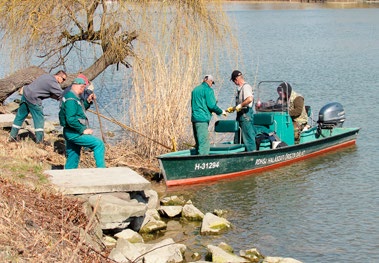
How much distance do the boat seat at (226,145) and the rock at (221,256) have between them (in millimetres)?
4898

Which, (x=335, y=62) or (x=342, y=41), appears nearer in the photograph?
(x=335, y=62)

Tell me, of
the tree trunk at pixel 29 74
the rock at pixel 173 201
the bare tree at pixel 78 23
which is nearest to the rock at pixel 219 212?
the rock at pixel 173 201

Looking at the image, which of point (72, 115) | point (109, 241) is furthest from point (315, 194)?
point (109, 241)

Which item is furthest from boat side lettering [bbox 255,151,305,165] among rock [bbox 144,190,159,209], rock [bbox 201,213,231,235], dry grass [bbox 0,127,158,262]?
dry grass [bbox 0,127,158,262]

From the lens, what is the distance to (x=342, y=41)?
40438mm

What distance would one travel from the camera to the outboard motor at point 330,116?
16.9 m

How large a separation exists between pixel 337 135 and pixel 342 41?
24558 mm

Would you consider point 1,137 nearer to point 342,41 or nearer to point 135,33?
point 135,33

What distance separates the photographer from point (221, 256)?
920cm

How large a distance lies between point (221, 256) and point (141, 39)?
7189mm

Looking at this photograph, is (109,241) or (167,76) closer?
(109,241)

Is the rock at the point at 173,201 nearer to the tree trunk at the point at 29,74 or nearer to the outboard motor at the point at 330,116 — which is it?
the tree trunk at the point at 29,74

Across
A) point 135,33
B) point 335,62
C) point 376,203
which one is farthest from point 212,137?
point 335,62

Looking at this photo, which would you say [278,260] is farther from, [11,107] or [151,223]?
[11,107]
